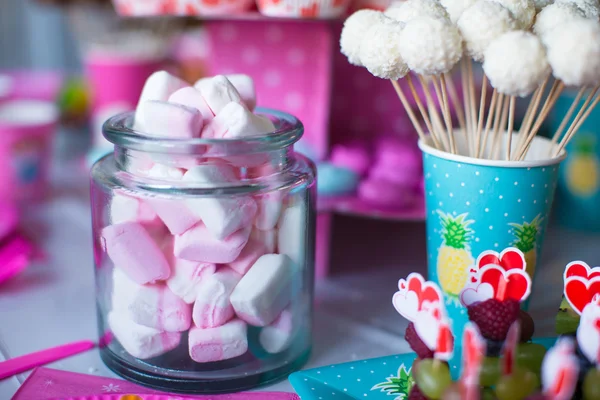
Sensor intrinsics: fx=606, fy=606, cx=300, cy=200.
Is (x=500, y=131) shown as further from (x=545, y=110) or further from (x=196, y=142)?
(x=196, y=142)

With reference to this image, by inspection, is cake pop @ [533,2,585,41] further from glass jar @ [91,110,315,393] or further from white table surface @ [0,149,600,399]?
white table surface @ [0,149,600,399]

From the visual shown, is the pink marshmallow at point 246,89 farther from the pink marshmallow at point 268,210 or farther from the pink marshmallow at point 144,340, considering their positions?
the pink marshmallow at point 144,340

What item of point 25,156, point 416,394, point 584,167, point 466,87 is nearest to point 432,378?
point 416,394

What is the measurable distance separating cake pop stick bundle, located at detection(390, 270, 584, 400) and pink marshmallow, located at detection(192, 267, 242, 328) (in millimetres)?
153

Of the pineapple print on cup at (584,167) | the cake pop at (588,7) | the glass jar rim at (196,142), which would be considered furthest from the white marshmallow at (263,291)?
the pineapple print on cup at (584,167)

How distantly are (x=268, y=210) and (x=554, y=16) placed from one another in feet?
0.94

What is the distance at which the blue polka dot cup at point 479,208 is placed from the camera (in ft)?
1.80

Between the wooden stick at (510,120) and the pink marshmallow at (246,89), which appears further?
the pink marshmallow at (246,89)

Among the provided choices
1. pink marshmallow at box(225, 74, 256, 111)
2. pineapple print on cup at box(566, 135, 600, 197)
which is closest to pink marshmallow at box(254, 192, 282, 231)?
pink marshmallow at box(225, 74, 256, 111)

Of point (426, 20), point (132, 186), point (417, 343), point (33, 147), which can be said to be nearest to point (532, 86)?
point (426, 20)

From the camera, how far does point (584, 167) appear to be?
916 millimetres

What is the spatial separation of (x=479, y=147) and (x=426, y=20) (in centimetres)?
16

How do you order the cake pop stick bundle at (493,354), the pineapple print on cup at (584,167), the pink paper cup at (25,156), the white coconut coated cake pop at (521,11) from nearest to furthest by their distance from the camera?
the cake pop stick bundle at (493,354)
the white coconut coated cake pop at (521,11)
the pineapple print on cup at (584,167)
the pink paper cup at (25,156)

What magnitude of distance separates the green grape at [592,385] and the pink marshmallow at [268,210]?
0.93 ft
